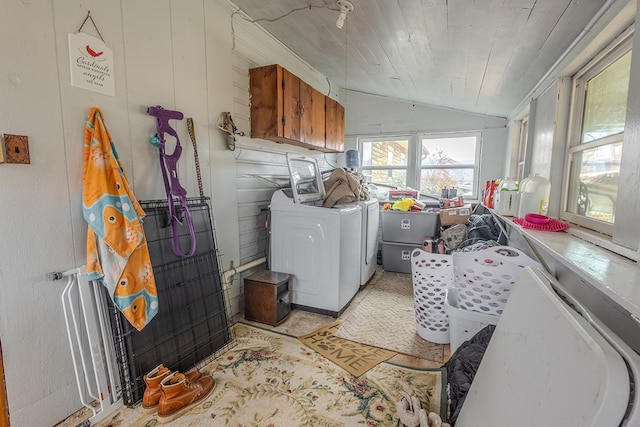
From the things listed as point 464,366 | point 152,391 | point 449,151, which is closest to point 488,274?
point 464,366

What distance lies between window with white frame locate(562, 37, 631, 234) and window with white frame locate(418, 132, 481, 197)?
2.20 metres

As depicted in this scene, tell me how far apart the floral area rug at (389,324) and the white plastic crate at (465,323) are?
10.1 inches

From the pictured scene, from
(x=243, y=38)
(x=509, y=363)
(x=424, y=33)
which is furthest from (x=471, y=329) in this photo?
(x=243, y=38)

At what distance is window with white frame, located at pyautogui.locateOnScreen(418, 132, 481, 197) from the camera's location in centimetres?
388

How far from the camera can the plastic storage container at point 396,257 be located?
363 cm

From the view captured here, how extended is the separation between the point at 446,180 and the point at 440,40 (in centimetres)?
243

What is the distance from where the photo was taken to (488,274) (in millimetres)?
1567

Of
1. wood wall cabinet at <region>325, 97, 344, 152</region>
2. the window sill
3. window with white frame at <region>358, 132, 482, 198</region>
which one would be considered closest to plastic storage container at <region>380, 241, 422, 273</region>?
window with white frame at <region>358, 132, 482, 198</region>

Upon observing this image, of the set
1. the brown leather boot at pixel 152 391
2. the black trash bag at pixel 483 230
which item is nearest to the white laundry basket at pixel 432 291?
the black trash bag at pixel 483 230

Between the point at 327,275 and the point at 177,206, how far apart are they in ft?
4.16

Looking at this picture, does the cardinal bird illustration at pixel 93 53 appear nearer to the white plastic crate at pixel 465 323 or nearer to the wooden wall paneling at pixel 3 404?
the wooden wall paneling at pixel 3 404

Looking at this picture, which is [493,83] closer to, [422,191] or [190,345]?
[422,191]

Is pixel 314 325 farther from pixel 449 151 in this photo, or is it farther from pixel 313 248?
pixel 449 151

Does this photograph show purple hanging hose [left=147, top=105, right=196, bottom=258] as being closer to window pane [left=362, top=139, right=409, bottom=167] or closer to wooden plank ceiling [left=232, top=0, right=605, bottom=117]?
wooden plank ceiling [left=232, top=0, right=605, bottom=117]
